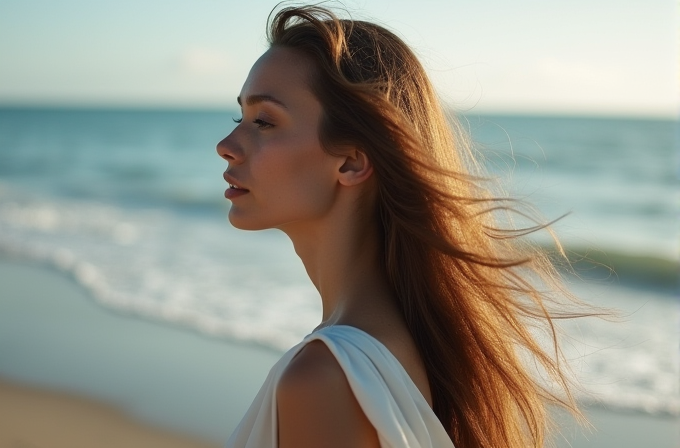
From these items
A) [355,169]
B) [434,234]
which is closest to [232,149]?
[355,169]

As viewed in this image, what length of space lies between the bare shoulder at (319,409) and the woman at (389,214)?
0.89ft

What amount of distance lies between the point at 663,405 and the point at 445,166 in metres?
5.02

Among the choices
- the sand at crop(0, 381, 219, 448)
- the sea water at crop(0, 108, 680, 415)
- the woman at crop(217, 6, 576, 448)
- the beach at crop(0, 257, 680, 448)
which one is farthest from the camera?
the sea water at crop(0, 108, 680, 415)

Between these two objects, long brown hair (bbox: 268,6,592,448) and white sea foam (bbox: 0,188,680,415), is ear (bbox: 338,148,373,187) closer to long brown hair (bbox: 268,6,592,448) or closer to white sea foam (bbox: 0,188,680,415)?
long brown hair (bbox: 268,6,592,448)

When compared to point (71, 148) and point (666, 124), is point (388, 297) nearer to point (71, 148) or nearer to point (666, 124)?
point (71, 148)

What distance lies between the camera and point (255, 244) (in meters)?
13.5

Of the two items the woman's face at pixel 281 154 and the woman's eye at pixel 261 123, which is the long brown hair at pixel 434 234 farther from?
the woman's eye at pixel 261 123

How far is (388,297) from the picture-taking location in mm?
2441

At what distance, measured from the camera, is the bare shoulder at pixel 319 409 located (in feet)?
6.40

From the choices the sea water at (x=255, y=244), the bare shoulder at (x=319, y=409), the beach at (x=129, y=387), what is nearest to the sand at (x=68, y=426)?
the beach at (x=129, y=387)

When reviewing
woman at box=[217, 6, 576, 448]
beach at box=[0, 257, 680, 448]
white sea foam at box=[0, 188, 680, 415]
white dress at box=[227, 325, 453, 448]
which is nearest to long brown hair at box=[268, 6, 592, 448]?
woman at box=[217, 6, 576, 448]

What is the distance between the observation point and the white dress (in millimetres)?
1989

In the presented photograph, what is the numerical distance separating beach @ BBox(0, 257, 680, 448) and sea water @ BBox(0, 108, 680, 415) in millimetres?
419

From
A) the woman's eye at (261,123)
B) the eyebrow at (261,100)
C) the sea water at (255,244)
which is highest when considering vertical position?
the eyebrow at (261,100)
